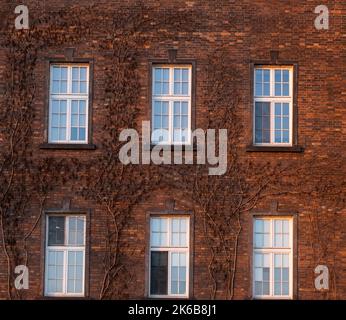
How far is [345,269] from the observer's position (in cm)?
2428

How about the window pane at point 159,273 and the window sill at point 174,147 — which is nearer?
the window pane at point 159,273

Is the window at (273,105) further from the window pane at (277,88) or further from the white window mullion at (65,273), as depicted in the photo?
the white window mullion at (65,273)

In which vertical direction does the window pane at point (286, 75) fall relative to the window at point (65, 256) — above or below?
above

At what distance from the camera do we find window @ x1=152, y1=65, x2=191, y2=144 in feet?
81.3

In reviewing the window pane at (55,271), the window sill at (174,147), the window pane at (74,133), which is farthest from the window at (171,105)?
the window pane at (55,271)

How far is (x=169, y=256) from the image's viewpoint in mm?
24422

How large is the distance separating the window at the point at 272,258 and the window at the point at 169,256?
4.99 ft

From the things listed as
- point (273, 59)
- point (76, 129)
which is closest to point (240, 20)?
point (273, 59)

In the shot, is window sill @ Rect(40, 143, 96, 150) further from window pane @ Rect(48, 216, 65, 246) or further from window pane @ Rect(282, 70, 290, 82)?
window pane @ Rect(282, 70, 290, 82)

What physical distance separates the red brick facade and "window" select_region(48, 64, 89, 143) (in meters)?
0.22

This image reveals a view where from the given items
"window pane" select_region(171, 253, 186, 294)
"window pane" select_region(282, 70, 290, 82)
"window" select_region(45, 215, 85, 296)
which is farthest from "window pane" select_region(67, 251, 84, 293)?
"window pane" select_region(282, 70, 290, 82)

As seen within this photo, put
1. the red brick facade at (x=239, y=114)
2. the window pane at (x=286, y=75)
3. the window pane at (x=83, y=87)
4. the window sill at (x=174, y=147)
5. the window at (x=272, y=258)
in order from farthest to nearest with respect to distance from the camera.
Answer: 1. the window pane at (x=286, y=75)
2. the window pane at (x=83, y=87)
3. the window sill at (x=174, y=147)
4. the window at (x=272, y=258)
5. the red brick facade at (x=239, y=114)

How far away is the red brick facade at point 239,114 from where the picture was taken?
24234mm

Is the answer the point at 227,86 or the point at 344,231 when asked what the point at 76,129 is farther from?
the point at 344,231
